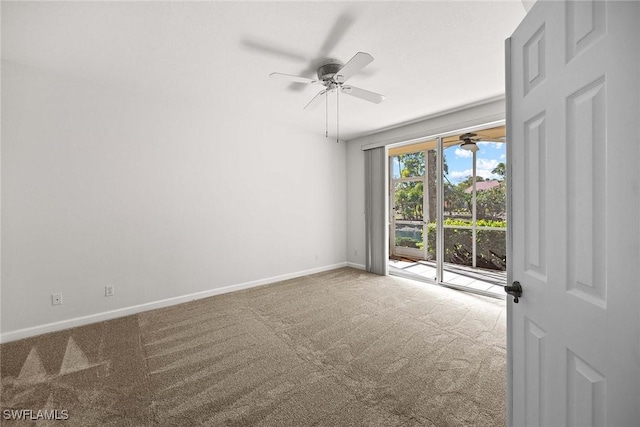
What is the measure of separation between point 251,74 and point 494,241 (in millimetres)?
4973

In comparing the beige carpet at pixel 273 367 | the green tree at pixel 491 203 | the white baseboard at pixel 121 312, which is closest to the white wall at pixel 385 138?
the white baseboard at pixel 121 312

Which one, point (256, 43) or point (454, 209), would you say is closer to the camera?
point (256, 43)

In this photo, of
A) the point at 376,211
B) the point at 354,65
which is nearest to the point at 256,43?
the point at 354,65

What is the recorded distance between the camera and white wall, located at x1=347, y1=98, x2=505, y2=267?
141 inches

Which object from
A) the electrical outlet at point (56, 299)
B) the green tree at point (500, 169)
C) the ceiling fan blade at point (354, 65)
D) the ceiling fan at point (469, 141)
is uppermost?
the ceiling fan at point (469, 141)

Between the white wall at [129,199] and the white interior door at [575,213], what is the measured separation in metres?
3.46

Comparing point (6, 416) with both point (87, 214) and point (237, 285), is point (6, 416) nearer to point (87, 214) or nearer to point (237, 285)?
point (87, 214)

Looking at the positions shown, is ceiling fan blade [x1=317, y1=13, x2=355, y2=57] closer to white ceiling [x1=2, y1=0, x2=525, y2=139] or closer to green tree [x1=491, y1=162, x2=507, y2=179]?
white ceiling [x1=2, y1=0, x2=525, y2=139]

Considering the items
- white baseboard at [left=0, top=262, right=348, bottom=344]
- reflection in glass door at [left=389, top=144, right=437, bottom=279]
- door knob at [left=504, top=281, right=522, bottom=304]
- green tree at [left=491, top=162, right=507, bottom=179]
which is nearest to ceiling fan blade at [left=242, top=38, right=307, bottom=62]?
door knob at [left=504, top=281, right=522, bottom=304]

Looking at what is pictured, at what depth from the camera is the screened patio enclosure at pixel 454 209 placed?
4902 millimetres

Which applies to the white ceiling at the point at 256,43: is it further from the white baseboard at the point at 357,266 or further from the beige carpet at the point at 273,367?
the white baseboard at the point at 357,266

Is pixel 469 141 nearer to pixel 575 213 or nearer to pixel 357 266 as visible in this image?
pixel 357 266

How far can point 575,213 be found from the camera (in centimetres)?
89

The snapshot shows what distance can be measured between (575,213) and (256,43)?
2331 millimetres
